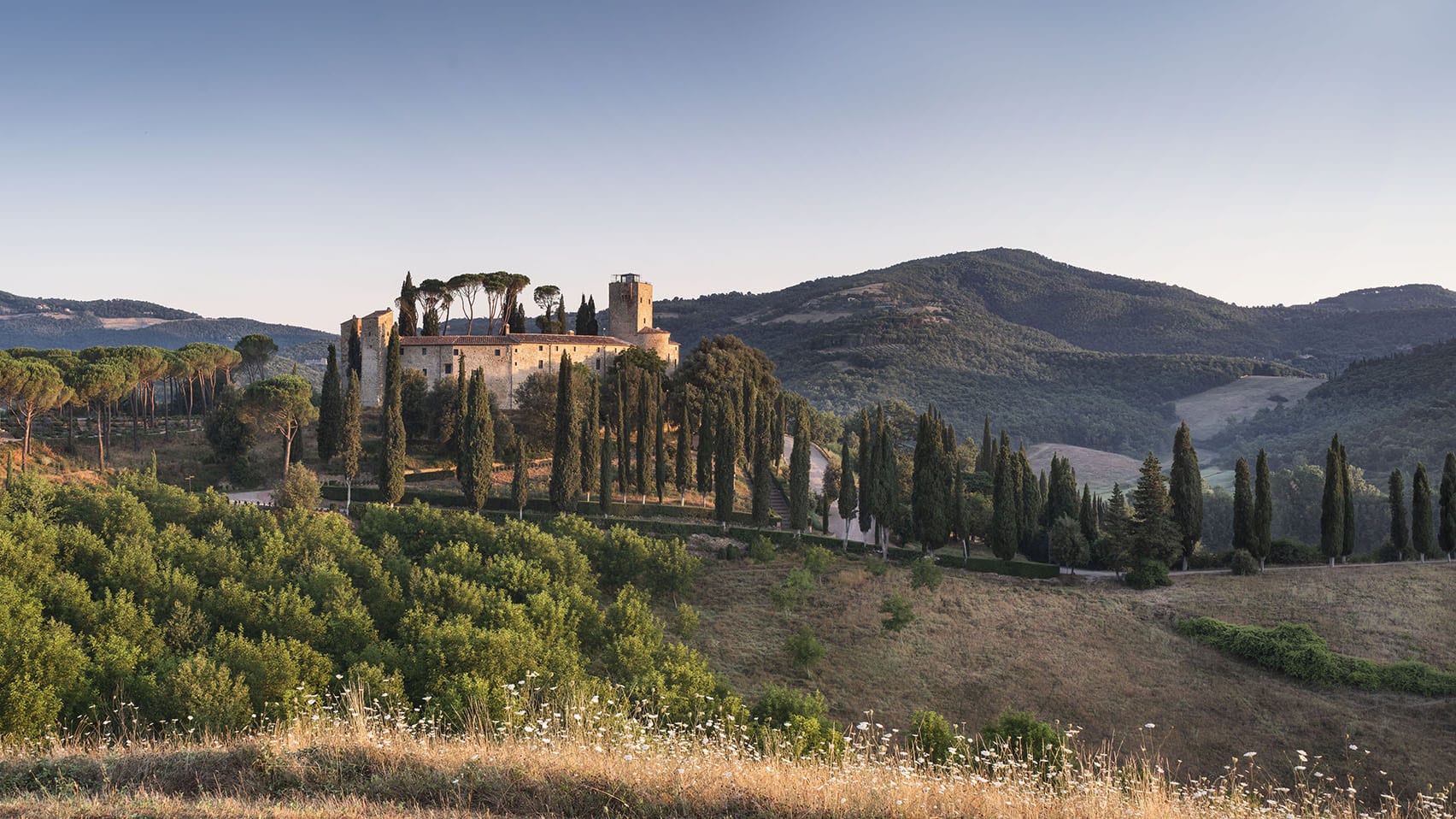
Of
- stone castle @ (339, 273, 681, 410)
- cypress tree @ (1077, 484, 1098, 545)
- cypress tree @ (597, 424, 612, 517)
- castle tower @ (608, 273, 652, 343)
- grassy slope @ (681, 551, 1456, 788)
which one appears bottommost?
grassy slope @ (681, 551, 1456, 788)

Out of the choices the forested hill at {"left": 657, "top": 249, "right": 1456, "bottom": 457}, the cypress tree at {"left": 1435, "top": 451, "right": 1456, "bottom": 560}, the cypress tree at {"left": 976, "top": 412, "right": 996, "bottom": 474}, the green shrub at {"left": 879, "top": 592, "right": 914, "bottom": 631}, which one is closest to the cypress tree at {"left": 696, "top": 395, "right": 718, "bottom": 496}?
the green shrub at {"left": 879, "top": 592, "right": 914, "bottom": 631}

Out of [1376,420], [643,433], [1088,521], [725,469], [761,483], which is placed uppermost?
[1376,420]

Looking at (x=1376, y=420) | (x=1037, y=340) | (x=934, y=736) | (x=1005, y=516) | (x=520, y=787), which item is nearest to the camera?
(x=520, y=787)

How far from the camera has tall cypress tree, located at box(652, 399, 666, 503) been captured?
146ft

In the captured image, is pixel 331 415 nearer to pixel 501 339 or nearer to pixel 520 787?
pixel 501 339

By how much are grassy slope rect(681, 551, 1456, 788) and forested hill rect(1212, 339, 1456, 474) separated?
168 ft

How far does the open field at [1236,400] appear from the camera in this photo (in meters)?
116

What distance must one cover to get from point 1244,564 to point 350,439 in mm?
42300

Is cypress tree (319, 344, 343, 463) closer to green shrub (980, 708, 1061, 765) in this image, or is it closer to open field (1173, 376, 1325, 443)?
green shrub (980, 708, 1061, 765)

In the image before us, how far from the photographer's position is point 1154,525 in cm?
3619

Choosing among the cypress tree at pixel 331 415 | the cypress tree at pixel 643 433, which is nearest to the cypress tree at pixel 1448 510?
the cypress tree at pixel 643 433

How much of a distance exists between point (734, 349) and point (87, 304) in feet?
570

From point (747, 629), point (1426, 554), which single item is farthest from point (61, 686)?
point (1426, 554)

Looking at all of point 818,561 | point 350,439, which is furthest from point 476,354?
point 818,561
